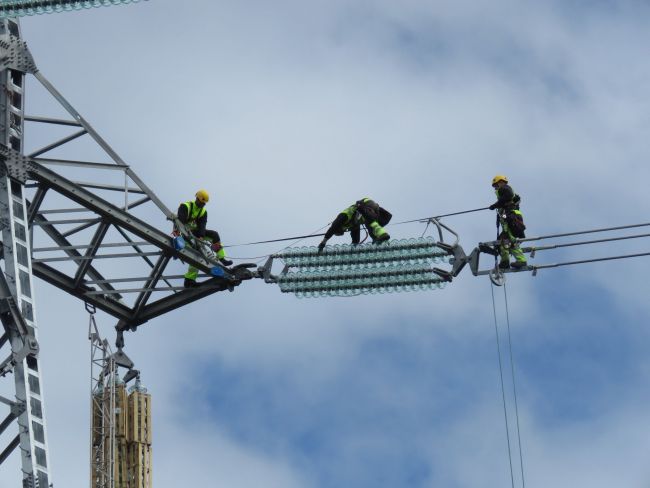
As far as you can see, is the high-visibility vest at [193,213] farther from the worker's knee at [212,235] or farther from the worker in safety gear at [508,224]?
the worker in safety gear at [508,224]

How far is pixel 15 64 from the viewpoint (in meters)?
40.8

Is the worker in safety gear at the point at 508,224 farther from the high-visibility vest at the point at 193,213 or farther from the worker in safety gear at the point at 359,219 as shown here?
the high-visibility vest at the point at 193,213

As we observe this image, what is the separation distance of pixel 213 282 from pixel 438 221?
16.7 ft

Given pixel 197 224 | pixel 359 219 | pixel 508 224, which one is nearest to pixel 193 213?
pixel 197 224

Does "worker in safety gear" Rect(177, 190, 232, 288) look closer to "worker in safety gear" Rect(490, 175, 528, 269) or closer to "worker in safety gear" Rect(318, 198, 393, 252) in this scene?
"worker in safety gear" Rect(318, 198, 393, 252)

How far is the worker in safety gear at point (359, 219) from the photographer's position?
4347cm

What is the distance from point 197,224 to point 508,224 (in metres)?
6.77

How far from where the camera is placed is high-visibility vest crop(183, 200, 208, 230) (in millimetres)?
44062

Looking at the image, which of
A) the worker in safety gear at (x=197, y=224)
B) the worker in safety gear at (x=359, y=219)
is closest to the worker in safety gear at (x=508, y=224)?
the worker in safety gear at (x=359, y=219)

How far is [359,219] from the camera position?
43750 millimetres

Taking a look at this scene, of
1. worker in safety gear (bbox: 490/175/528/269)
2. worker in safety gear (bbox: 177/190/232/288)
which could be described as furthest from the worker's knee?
worker in safety gear (bbox: 490/175/528/269)

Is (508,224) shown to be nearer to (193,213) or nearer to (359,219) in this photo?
(359,219)

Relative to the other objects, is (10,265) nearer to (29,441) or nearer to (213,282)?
(29,441)

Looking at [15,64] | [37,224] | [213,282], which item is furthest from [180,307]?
[15,64]
